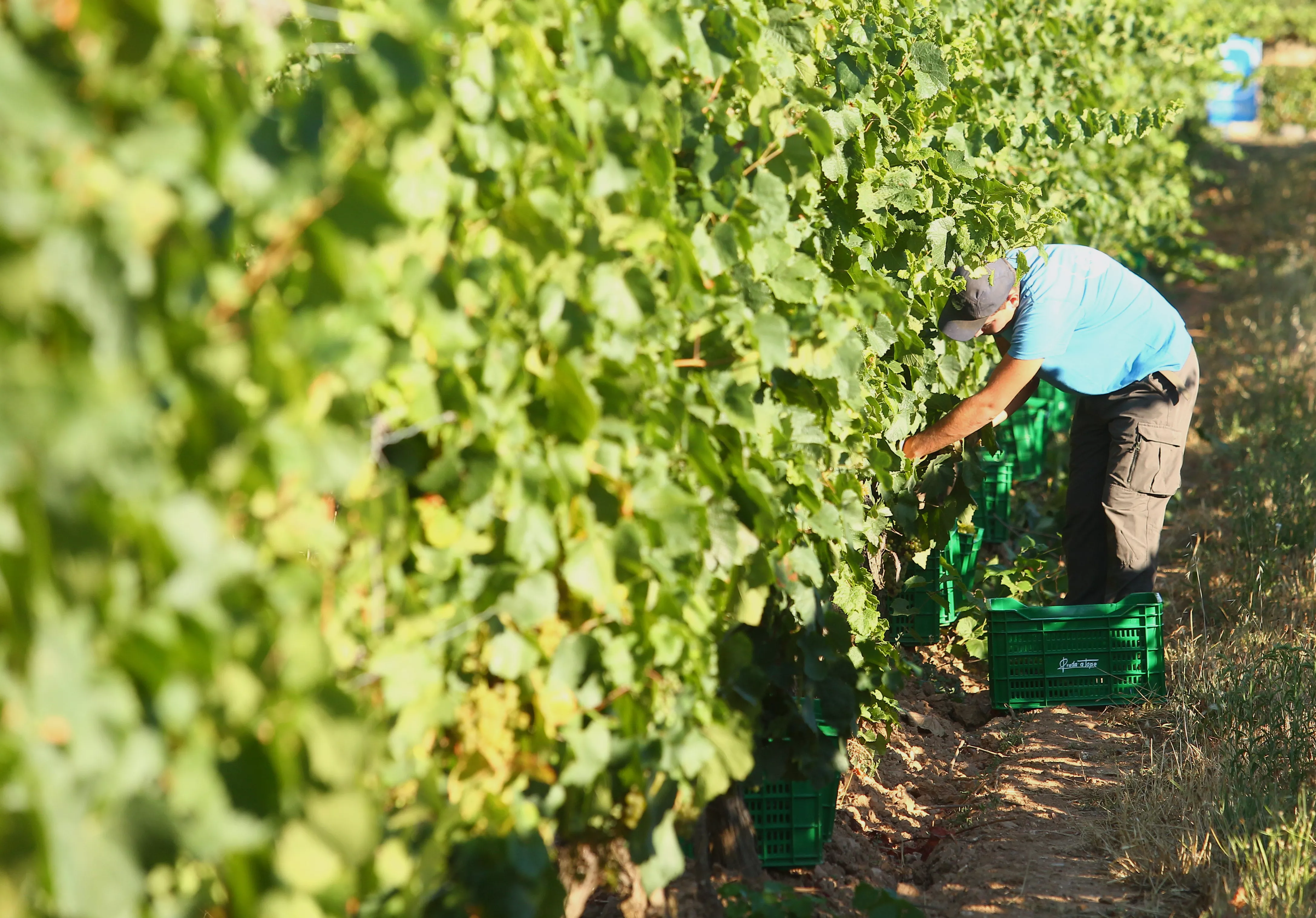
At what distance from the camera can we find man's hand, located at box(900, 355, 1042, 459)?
13.2 feet

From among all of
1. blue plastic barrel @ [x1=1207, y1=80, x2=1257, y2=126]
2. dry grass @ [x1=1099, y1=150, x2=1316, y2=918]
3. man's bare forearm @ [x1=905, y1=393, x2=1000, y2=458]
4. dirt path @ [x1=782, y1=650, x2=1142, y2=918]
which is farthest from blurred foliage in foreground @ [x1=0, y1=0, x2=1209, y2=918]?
blue plastic barrel @ [x1=1207, y1=80, x2=1257, y2=126]

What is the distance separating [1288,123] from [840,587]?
19945mm

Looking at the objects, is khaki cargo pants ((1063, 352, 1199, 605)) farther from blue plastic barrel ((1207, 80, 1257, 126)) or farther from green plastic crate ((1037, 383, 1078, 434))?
blue plastic barrel ((1207, 80, 1257, 126))

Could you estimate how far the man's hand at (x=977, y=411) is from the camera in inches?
158

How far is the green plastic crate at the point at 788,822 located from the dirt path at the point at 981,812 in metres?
0.07

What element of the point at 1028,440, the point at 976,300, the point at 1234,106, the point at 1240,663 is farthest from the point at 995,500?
A: the point at 1234,106

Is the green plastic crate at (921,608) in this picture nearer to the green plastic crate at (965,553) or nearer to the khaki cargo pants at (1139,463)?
the green plastic crate at (965,553)

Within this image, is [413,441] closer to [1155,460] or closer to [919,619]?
[919,619]

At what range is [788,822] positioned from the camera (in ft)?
10.3

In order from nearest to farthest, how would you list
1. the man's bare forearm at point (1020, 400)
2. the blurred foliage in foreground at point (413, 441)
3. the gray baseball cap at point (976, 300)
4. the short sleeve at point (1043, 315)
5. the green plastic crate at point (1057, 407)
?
1. the blurred foliage in foreground at point (413, 441)
2. the gray baseball cap at point (976, 300)
3. the short sleeve at point (1043, 315)
4. the man's bare forearm at point (1020, 400)
5. the green plastic crate at point (1057, 407)

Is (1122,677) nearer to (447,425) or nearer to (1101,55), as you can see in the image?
(447,425)

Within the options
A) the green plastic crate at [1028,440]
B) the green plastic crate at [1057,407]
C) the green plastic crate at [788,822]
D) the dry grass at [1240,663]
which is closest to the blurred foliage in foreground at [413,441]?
Answer: the green plastic crate at [788,822]

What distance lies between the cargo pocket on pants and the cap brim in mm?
800

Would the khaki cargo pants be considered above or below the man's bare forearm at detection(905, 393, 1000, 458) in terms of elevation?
below
